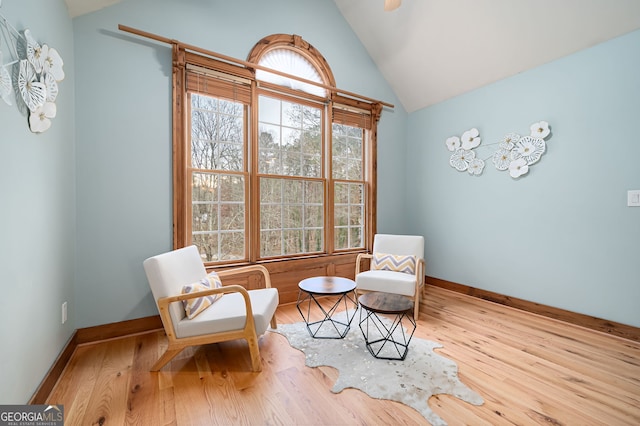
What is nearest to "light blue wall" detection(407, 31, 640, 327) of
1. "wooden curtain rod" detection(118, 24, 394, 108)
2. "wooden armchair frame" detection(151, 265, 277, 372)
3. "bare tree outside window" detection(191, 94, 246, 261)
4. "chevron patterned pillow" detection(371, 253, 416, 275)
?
"chevron patterned pillow" detection(371, 253, 416, 275)

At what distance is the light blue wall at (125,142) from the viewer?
2.35 m

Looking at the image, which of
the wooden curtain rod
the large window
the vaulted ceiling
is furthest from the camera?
the large window

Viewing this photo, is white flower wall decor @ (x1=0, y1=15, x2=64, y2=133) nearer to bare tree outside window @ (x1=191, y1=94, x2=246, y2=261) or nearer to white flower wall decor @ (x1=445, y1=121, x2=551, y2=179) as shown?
bare tree outside window @ (x1=191, y1=94, x2=246, y2=261)

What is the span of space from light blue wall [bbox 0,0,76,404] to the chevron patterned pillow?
9.70 feet

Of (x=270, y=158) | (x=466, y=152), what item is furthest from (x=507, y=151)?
(x=270, y=158)

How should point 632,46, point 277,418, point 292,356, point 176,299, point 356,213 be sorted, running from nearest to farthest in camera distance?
point 277,418 < point 176,299 < point 292,356 < point 632,46 < point 356,213

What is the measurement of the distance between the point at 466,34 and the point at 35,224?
4.35 m

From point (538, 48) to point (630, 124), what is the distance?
1172 millimetres

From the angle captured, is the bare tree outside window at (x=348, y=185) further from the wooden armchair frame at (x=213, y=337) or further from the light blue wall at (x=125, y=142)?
the wooden armchair frame at (x=213, y=337)

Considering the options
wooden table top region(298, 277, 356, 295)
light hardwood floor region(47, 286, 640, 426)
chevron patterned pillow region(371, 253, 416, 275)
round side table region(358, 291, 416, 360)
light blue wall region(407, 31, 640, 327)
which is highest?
light blue wall region(407, 31, 640, 327)

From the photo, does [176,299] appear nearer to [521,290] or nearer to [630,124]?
[521,290]

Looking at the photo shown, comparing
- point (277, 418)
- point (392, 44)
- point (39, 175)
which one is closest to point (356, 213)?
point (392, 44)

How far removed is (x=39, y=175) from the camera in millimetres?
1692

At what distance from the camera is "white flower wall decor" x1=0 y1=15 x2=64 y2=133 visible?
1322mm
